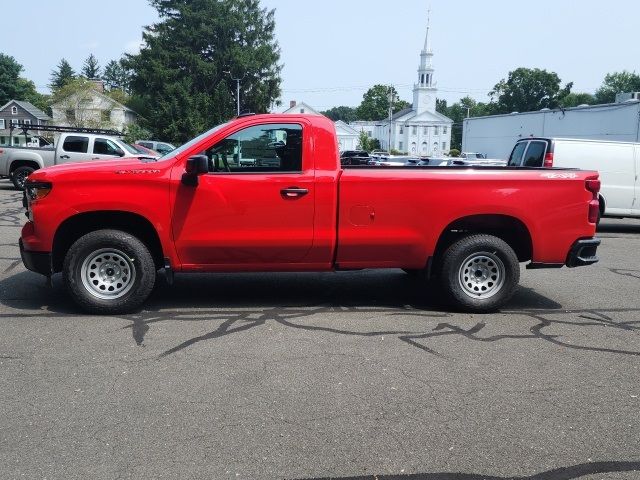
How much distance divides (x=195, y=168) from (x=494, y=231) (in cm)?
334

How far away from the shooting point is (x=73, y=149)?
18.3 metres

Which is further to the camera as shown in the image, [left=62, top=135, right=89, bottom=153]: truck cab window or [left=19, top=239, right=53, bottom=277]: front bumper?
[left=62, top=135, right=89, bottom=153]: truck cab window

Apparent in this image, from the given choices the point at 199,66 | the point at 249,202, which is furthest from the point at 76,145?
the point at 199,66

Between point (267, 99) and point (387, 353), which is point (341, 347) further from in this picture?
point (267, 99)

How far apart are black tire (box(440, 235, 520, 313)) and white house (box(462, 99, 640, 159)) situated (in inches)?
1247

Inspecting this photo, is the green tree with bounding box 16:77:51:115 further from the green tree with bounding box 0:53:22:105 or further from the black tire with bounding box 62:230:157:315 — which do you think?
the black tire with bounding box 62:230:157:315

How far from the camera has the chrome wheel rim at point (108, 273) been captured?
609cm

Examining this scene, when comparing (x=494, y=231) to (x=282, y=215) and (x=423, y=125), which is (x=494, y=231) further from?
(x=423, y=125)

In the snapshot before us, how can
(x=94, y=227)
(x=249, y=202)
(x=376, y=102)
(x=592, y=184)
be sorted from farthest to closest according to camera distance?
1. (x=376, y=102)
2. (x=592, y=184)
3. (x=94, y=227)
4. (x=249, y=202)

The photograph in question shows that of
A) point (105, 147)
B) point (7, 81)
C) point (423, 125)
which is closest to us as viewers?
point (105, 147)

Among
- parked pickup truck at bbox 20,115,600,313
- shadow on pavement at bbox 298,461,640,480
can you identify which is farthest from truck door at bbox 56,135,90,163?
shadow on pavement at bbox 298,461,640,480

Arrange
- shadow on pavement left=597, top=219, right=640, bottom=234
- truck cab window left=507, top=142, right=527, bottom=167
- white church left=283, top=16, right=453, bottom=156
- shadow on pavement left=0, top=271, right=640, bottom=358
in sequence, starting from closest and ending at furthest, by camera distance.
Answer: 1. shadow on pavement left=0, top=271, right=640, bottom=358
2. truck cab window left=507, top=142, right=527, bottom=167
3. shadow on pavement left=597, top=219, right=640, bottom=234
4. white church left=283, top=16, right=453, bottom=156

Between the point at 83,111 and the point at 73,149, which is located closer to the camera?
the point at 73,149

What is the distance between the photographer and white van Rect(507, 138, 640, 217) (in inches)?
505
